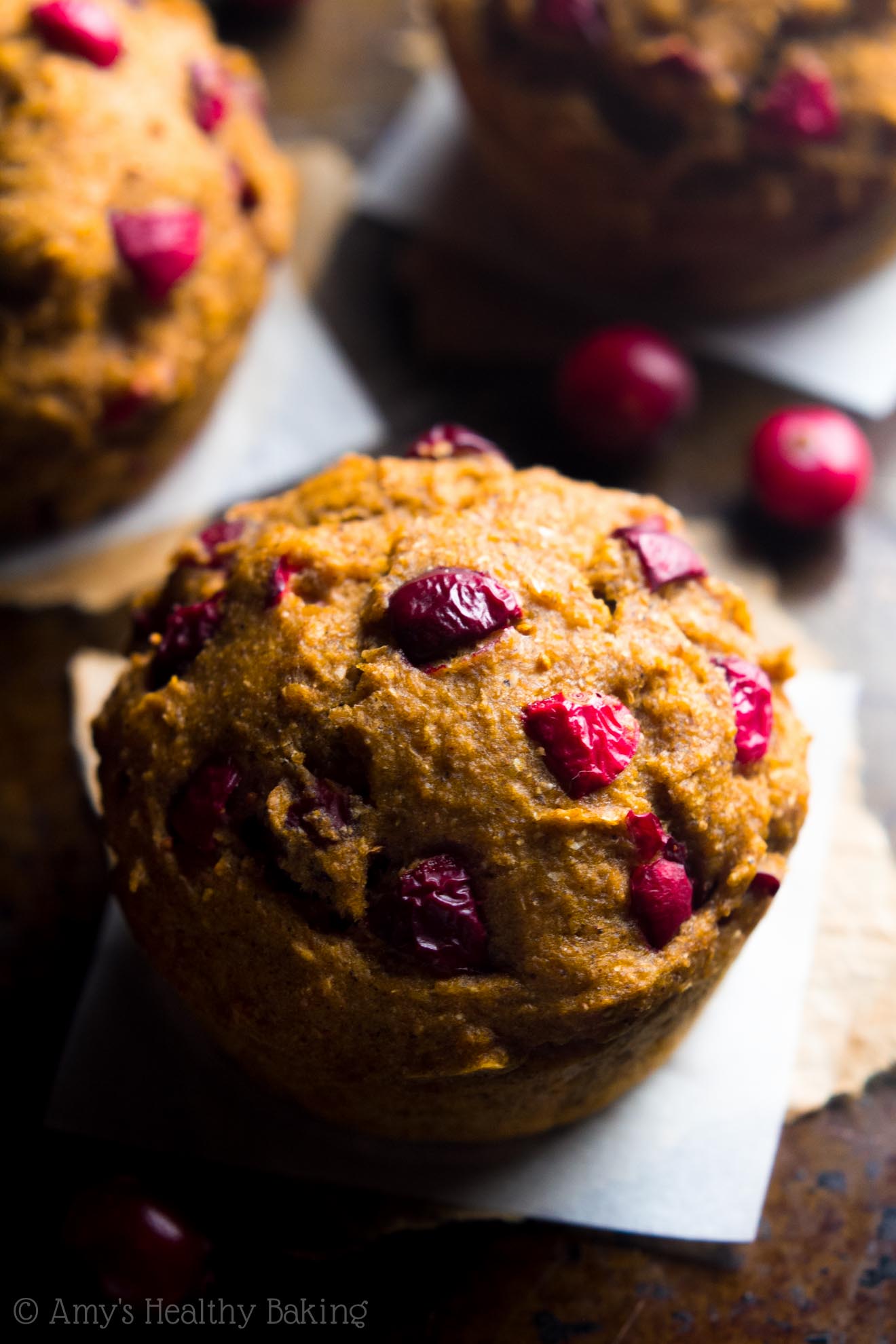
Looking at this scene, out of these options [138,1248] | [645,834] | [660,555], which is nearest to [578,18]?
[660,555]

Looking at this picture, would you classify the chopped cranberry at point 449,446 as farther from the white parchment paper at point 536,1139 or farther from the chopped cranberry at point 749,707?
the white parchment paper at point 536,1139

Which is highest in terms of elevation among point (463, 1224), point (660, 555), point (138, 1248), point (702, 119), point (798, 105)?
point (798, 105)

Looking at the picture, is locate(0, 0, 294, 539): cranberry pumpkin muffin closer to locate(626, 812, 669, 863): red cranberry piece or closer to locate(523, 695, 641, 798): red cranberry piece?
locate(523, 695, 641, 798): red cranberry piece

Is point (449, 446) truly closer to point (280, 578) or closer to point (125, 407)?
point (280, 578)

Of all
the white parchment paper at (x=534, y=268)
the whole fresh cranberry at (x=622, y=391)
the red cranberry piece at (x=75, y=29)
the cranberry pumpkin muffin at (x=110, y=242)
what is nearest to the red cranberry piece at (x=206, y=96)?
the cranberry pumpkin muffin at (x=110, y=242)

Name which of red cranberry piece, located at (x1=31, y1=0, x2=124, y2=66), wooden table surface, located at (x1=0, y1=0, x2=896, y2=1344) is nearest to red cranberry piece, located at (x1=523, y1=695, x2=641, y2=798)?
wooden table surface, located at (x1=0, y1=0, x2=896, y2=1344)

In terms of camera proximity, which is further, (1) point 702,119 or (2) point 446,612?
(1) point 702,119
